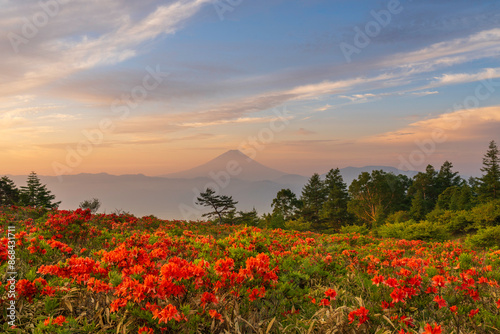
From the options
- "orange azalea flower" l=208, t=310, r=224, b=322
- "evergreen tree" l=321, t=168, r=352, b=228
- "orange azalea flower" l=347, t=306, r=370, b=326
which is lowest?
"evergreen tree" l=321, t=168, r=352, b=228

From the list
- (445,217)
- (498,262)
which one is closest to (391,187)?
(445,217)

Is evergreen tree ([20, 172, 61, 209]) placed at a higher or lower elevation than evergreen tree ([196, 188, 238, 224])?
higher

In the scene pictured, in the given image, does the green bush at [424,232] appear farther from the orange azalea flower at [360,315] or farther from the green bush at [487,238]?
the orange azalea flower at [360,315]

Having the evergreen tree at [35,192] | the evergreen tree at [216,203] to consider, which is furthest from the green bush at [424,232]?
the evergreen tree at [35,192]

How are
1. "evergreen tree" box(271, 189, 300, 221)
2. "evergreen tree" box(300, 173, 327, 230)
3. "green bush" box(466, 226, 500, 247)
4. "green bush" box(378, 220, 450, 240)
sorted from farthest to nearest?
"evergreen tree" box(300, 173, 327, 230) → "evergreen tree" box(271, 189, 300, 221) → "green bush" box(378, 220, 450, 240) → "green bush" box(466, 226, 500, 247)

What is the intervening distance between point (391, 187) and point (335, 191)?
668 centimetres

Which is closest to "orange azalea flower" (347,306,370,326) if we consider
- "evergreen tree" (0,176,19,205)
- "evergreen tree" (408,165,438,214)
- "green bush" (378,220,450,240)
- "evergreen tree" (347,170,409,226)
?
"green bush" (378,220,450,240)

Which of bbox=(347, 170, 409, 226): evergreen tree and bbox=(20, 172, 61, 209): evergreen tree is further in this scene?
bbox=(347, 170, 409, 226): evergreen tree

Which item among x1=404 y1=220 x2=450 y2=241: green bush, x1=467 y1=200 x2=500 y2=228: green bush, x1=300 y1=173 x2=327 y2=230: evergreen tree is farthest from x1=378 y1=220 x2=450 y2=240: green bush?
x1=300 y1=173 x2=327 y2=230: evergreen tree

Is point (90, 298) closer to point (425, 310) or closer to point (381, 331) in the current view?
point (381, 331)

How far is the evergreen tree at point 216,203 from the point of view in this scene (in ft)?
127

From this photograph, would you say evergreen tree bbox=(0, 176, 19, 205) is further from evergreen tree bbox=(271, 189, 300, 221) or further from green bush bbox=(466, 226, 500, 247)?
green bush bbox=(466, 226, 500, 247)

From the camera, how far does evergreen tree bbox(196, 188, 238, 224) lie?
127 ft

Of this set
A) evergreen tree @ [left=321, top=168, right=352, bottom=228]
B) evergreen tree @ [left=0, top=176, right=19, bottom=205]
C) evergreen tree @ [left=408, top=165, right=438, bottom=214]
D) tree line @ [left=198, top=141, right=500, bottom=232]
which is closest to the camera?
evergreen tree @ [left=0, top=176, right=19, bottom=205]
